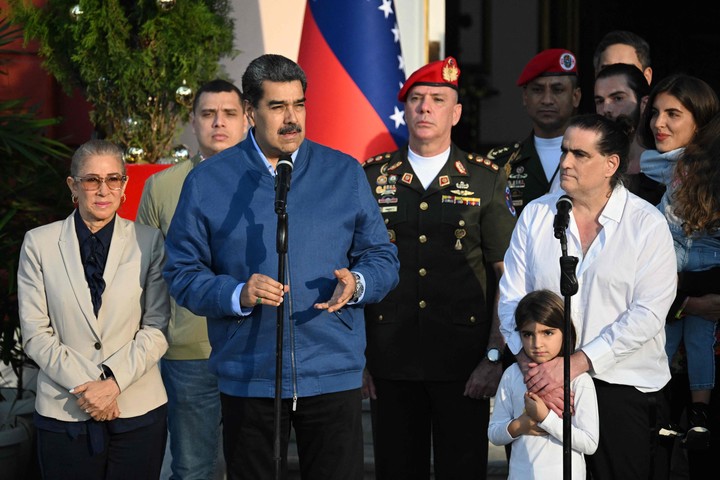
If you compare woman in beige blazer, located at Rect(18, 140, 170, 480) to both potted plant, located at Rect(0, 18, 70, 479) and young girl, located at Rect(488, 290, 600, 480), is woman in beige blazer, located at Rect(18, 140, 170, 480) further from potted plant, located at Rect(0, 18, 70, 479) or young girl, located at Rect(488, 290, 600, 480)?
potted plant, located at Rect(0, 18, 70, 479)

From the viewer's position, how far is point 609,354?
→ 13.7ft

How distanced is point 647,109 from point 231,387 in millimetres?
2306

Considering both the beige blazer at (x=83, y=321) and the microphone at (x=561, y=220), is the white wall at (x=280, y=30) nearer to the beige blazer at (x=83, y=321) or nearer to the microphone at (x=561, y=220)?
the beige blazer at (x=83, y=321)

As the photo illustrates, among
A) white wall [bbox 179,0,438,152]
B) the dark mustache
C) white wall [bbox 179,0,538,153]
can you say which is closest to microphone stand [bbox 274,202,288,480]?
the dark mustache

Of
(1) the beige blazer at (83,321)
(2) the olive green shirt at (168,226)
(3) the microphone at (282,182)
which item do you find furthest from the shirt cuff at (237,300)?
(2) the olive green shirt at (168,226)

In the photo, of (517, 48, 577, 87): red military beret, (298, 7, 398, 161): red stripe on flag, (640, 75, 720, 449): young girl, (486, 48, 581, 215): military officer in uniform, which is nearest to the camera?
(640, 75, 720, 449): young girl

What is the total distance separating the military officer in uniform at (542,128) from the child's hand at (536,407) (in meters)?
1.52

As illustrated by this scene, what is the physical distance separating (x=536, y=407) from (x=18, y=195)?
3.55m

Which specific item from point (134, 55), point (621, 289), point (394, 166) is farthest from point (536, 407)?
point (134, 55)

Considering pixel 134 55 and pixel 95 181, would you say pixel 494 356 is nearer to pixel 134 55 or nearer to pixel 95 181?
pixel 95 181

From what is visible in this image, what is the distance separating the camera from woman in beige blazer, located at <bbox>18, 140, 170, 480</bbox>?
14.3ft

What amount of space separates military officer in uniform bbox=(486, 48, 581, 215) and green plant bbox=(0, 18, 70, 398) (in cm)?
257

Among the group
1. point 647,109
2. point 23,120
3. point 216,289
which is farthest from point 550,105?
point 23,120

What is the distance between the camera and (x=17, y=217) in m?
6.41
